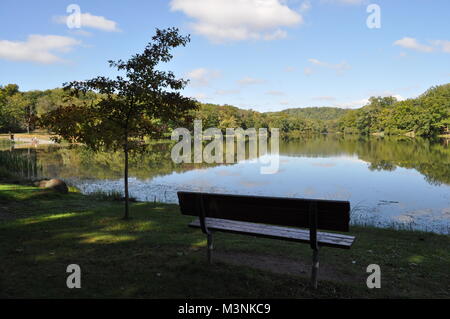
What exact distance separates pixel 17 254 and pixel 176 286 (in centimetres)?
289

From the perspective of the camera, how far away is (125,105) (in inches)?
324

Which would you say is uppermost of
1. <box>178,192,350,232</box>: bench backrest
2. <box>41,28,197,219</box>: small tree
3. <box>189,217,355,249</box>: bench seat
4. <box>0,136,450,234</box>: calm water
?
<box>41,28,197,219</box>: small tree

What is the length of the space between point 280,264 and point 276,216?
1.18 m

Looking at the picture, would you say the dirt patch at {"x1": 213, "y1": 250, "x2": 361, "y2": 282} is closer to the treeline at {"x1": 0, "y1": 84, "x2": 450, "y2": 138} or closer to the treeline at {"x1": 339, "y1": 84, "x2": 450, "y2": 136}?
the treeline at {"x1": 0, "y1": 84, "x2": 450, "y2": 138}

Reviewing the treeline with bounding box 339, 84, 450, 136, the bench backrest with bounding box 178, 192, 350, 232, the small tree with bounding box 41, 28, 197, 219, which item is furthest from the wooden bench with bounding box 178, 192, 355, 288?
the treeline with bounding box 339, 84, 450, 136

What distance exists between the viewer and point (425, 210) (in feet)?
42.7

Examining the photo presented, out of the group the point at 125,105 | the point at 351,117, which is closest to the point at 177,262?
the point at 125,105

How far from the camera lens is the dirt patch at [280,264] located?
15.8ft

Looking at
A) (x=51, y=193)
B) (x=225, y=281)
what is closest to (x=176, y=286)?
(x=225, y=281)

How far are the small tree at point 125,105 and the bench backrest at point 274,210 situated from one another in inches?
146

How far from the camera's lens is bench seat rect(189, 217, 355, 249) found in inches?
169

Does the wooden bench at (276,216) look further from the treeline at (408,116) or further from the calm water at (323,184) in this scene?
the treeline at (408,116)

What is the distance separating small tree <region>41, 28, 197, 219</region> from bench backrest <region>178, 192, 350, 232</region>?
371 centimetres
